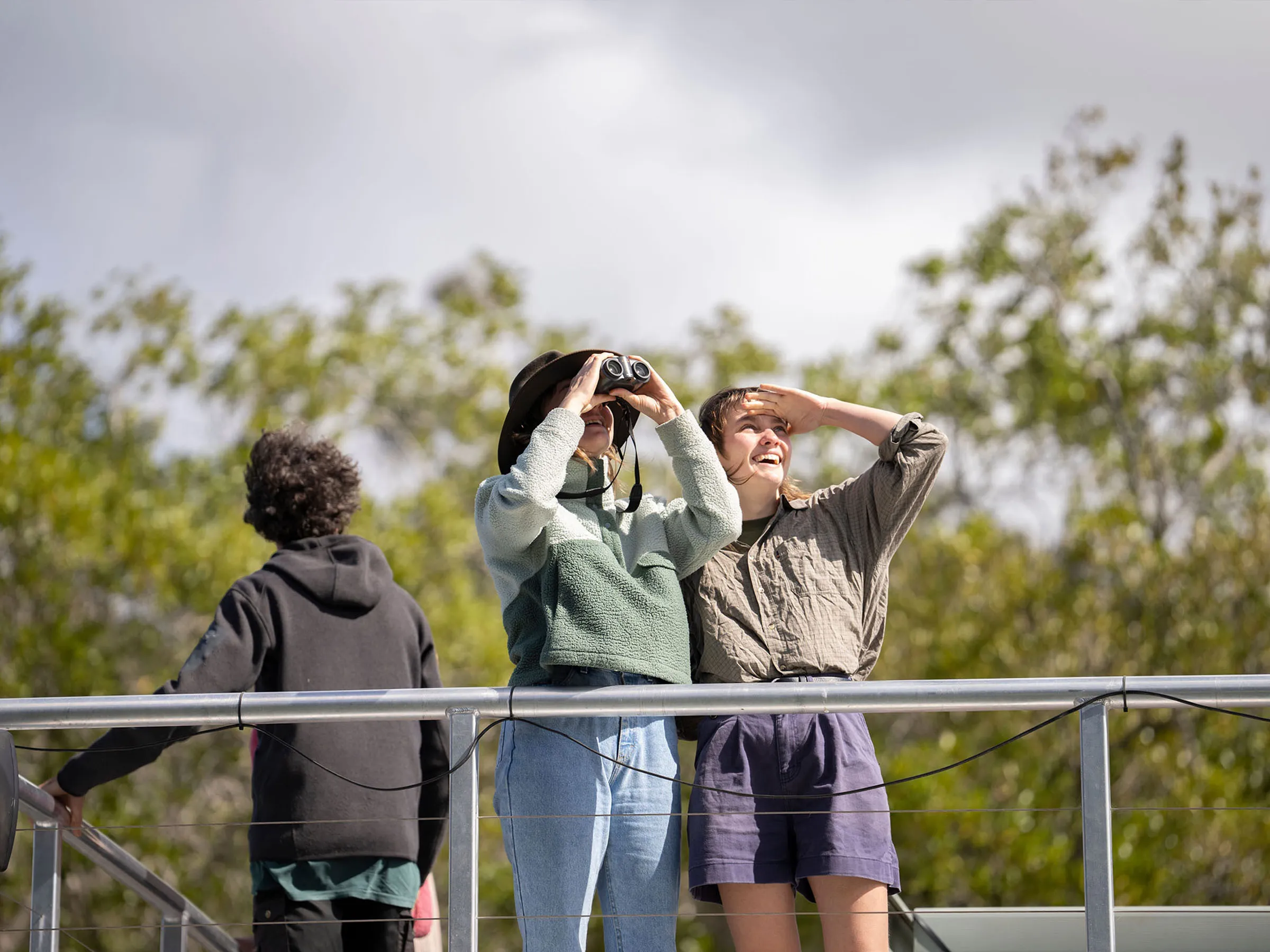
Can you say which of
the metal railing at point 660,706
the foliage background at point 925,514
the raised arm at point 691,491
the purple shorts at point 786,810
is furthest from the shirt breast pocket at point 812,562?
the foliage background at point 925,514

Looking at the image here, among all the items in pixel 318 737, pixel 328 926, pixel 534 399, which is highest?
pixel 534 399

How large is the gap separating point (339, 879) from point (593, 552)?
86cm

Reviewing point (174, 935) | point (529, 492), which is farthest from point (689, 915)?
point (174, 935)

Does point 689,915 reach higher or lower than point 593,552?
lower

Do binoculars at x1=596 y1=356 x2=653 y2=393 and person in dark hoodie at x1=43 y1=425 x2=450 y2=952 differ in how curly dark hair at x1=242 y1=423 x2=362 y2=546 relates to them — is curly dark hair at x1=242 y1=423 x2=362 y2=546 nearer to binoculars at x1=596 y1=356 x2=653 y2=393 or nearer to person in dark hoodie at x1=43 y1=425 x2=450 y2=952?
person in dark hoodie at x1=43 y1=425 x2=450 y2=952

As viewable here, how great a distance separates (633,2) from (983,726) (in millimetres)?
16372

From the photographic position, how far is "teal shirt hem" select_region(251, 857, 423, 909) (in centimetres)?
303

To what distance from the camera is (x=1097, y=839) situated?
2.52 m

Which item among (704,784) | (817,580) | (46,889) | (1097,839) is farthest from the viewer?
(817,580)

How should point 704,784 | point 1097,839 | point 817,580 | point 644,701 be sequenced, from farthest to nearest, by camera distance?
point 817,580 → point 704,784 → point 644,701 → point 1097,839

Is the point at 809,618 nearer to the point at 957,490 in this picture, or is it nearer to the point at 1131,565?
the point at 1131,565

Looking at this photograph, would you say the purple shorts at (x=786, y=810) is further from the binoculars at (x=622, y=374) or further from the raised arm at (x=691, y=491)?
the binoculars at (x=622, y=374)

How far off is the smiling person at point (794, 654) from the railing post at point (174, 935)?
4.46ft

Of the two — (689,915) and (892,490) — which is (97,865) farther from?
(892,490)
